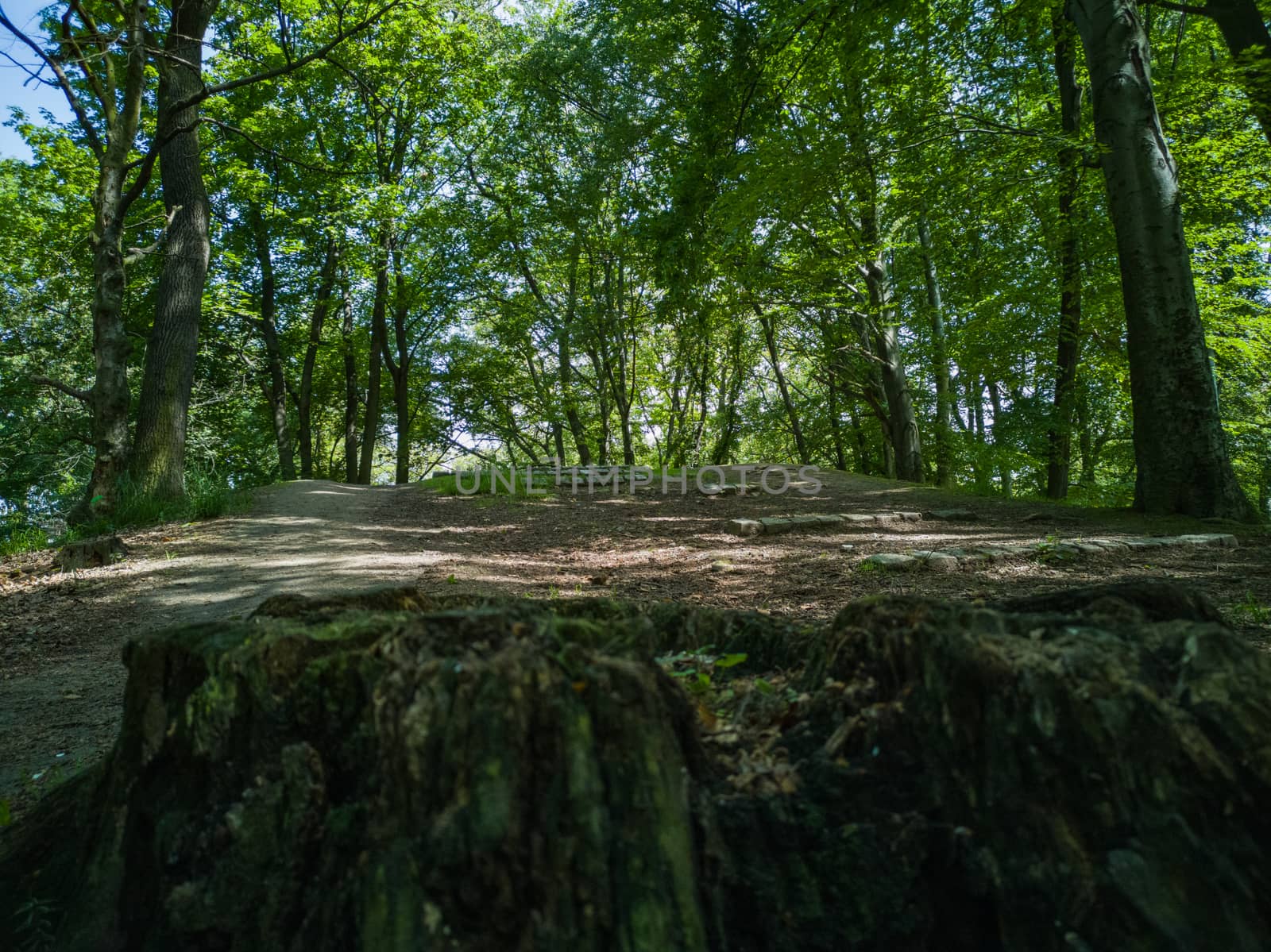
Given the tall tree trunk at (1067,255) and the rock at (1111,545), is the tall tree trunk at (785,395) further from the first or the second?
the rock at (1111,545)

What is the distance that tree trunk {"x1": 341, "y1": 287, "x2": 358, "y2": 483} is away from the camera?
2080 centimetres

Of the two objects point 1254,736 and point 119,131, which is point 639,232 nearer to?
point 119,131

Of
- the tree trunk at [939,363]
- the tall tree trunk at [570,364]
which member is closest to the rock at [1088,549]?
the tree trunk at [939,363]

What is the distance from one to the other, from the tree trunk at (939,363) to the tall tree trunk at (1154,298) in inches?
310

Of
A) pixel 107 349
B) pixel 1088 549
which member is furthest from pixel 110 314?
pixel 1088 549

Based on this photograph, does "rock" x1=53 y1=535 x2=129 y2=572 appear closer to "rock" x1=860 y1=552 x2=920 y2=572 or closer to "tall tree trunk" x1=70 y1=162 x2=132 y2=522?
"tall tree trunk" x1=70 y1=162 x2=132 y2=522

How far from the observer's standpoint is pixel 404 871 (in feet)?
3.03

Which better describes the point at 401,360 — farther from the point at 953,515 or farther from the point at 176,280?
the point at 953,515

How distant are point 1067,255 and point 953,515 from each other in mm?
5442

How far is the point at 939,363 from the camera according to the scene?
15.7 metres

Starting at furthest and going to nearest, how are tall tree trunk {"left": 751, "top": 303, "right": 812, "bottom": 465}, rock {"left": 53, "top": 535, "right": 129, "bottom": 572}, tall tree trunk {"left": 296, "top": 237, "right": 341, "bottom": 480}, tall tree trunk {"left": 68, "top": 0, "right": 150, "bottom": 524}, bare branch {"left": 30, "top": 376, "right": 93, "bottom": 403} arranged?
tall tree trunk {"left": 751, "top": 303, "right": 812, "bottom": 465}
tall tree trunk {"left": 296, "top": 237, "right": 341, "bottom": 480}
tall tree trunk {"left": 68, "top": 0, "right": 150, "bottom": 524}
bare branch {"left": 30, "top": 376, "right": 93, "bottom": 403}
rock {"left": 53, "top": 535, "right": 129, "bottom": 572}

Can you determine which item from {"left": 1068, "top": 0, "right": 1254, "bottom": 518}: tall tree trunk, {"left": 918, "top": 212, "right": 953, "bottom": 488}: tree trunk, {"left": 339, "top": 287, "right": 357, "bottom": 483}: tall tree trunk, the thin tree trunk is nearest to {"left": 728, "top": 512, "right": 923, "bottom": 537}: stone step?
{"left": 1068, "top": 0, "right": 1254, "bottom": 518}: tall tree trunk

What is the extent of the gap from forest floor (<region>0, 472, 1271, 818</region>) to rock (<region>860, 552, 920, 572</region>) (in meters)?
0.11

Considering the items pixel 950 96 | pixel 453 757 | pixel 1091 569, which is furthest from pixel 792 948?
pixel 950 96
